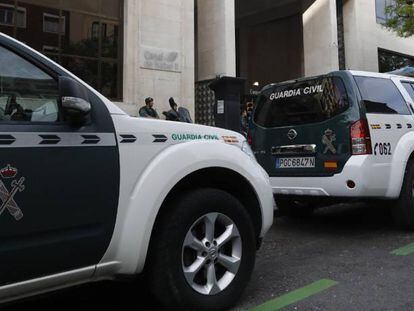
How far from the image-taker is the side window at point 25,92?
2701 mm

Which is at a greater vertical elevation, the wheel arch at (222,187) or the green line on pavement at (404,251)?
the wheel arch at (222,187)

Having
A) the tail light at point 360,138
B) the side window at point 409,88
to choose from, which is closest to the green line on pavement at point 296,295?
the tail light at point 360,138

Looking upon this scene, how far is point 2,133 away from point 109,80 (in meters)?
11.7

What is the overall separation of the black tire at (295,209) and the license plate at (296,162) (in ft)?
3.47

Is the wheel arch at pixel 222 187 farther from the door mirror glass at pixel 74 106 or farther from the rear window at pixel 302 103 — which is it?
the rear window at pixel 302 103

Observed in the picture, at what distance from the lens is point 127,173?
3.02 meters

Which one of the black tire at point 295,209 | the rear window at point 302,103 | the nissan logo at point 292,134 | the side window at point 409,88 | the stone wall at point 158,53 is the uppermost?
the stone wall at point 158,53

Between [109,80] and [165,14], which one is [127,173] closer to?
[109,80]

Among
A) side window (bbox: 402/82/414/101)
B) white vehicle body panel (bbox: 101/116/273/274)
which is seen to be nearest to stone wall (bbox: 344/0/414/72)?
side window (bbox: 402/82/414/101)

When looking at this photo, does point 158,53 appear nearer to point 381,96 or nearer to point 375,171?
point 381,96

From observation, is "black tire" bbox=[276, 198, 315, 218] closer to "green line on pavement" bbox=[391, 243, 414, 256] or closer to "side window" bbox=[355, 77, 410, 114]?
"side window" bbox=[355, 77, 410, 114]

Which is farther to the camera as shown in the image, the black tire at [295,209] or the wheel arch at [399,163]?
the black tire at [295,209]

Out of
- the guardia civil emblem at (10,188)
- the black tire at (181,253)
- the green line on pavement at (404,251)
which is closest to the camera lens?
the guardia civil emblem at (10,188)

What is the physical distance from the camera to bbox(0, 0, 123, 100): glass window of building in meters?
12.6
